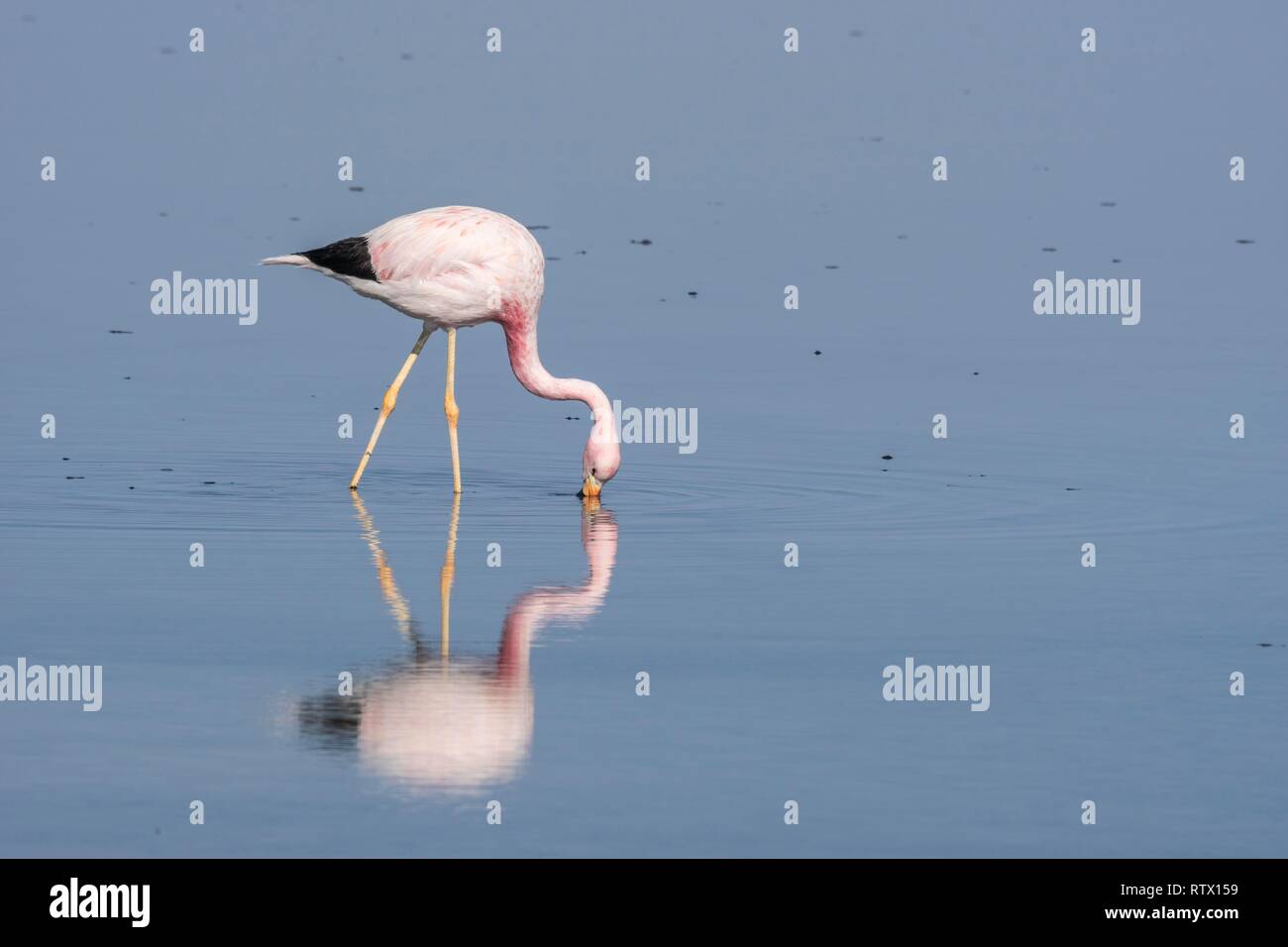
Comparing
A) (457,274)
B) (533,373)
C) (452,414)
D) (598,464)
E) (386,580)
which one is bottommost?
(386,580)

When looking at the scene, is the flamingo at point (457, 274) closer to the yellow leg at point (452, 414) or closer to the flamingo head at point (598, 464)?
the yellow leg at point (452, 414)

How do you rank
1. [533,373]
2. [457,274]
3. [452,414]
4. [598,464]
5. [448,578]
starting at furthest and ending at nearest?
[533,373] < [452,414] < [457,274] < [598,464] < [448,578]

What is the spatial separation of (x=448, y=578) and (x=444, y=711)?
11.0ft

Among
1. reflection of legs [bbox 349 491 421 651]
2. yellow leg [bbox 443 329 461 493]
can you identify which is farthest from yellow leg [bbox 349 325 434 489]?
reflection of legs [bbox 349 491 421 651]

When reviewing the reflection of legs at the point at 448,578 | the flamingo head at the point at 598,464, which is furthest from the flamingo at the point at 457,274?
the reflection of legs at the point at 448,578

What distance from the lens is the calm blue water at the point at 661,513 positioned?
1078cm

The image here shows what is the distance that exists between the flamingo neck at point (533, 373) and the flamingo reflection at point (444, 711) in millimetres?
5109

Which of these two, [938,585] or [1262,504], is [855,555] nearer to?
[938,585]

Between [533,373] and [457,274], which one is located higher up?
[457,274]

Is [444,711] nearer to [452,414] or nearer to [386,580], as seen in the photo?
[386,580]

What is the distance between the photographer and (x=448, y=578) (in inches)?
592

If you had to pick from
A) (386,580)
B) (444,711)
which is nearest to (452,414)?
(386,580)

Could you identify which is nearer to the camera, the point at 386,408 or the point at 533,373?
the point at 386,408

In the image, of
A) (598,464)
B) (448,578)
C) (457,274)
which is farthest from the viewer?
(457,274)
